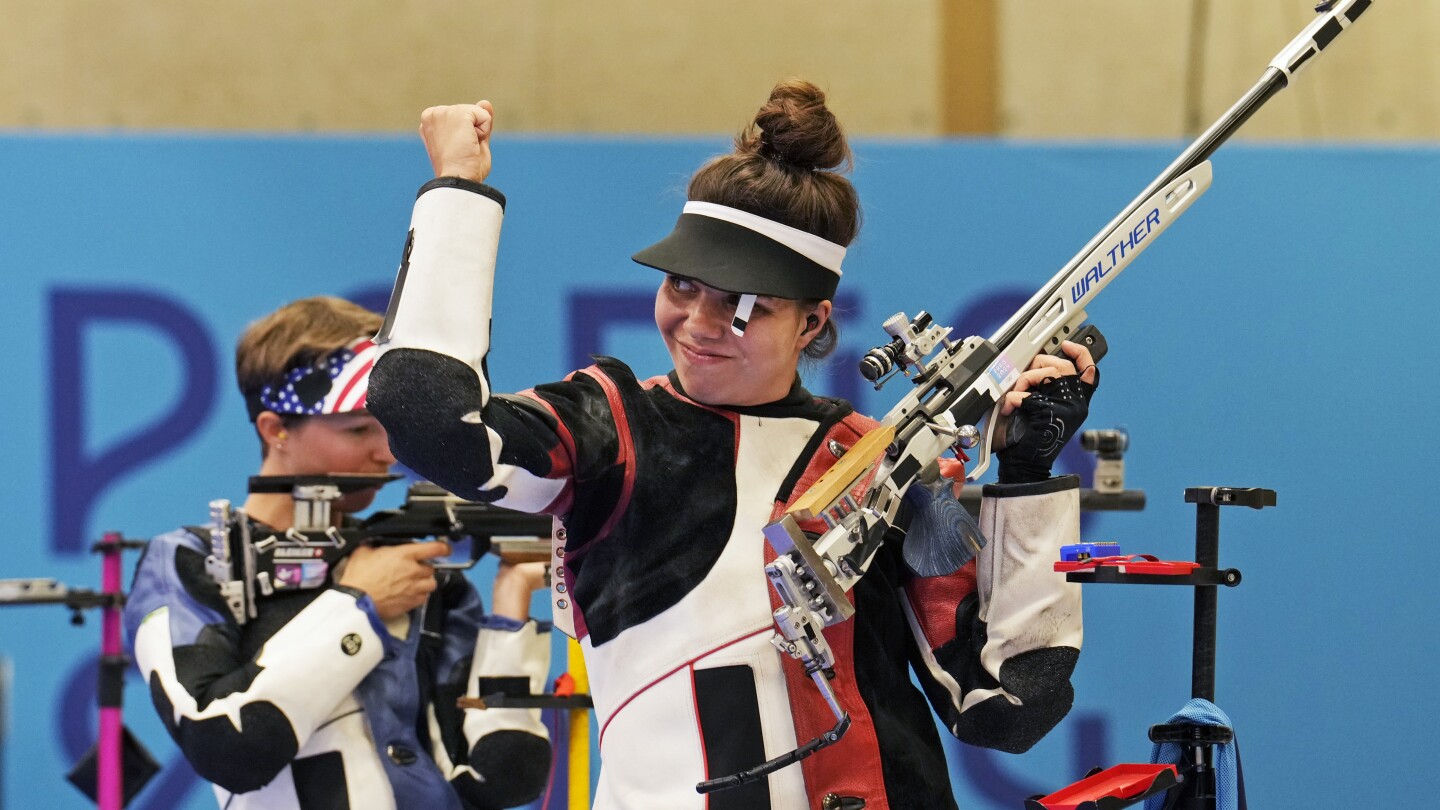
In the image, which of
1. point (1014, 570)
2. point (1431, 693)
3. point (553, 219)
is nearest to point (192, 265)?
point (553, 219)

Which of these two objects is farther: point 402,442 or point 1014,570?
point 1014,570

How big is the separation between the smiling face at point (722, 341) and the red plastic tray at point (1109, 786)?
1.53 ft

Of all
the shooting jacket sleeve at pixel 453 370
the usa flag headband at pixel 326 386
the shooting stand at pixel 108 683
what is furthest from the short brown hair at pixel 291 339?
the shooting jacket sleeve at pixel 453 370

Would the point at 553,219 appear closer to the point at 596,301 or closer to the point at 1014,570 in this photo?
the point at 596,301

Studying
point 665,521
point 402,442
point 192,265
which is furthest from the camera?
point 192,265

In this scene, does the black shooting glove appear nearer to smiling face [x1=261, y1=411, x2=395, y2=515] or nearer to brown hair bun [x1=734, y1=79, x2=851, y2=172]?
brown hair bun [x1=734, y1=79, x2=851, y2=172]

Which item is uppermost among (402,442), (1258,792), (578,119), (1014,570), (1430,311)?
(578,119)

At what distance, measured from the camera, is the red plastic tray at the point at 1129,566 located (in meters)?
1.44

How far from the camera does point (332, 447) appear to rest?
2258mm

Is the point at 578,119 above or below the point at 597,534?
above

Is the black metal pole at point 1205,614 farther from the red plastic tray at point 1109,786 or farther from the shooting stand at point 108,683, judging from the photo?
the shooting stand at point 108,683

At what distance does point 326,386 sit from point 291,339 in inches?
3.9

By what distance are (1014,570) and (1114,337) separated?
1.79m

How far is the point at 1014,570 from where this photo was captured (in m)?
1.51
